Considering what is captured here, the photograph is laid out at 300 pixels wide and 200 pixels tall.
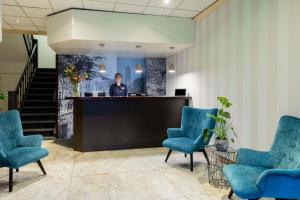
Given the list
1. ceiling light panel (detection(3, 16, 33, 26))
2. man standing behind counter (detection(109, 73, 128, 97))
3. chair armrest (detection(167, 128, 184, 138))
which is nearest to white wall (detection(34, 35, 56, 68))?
ceiling light panel (detection(3, 16, 33, 26))

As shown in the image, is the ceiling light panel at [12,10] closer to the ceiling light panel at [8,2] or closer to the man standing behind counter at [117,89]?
the ceiling light panel at [8,2]

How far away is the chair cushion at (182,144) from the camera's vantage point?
154 inches

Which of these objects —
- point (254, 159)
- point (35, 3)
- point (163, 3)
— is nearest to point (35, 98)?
point (35, 3)

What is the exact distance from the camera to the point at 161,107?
5.74 metres

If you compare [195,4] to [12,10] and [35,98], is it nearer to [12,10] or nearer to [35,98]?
[12,10]

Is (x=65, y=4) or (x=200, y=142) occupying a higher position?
(x=65, y=4)

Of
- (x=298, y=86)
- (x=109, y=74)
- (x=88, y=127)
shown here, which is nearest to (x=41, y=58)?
(x=109, y=74)

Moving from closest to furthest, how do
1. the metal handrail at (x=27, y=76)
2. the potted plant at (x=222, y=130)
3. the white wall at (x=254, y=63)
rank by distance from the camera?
the white wall at (x=254, y=63)
the potted plant at (x=222, y=130)
the metal handrail at (x=27, y=76)

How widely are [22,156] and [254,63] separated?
12.3 feet

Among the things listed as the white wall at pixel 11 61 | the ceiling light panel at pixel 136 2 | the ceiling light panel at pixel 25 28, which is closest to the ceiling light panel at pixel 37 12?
the ceiling light panel at pixel 25 28

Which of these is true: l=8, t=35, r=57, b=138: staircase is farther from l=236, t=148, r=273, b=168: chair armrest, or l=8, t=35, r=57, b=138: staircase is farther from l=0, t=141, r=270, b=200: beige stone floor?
l=236, t=148, r=273, b=168: chair armrest

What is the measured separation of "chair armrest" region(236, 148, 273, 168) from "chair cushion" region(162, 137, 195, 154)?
111cm

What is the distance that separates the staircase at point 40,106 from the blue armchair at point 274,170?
5.68 metres

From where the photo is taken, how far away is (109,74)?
24.8 ft
